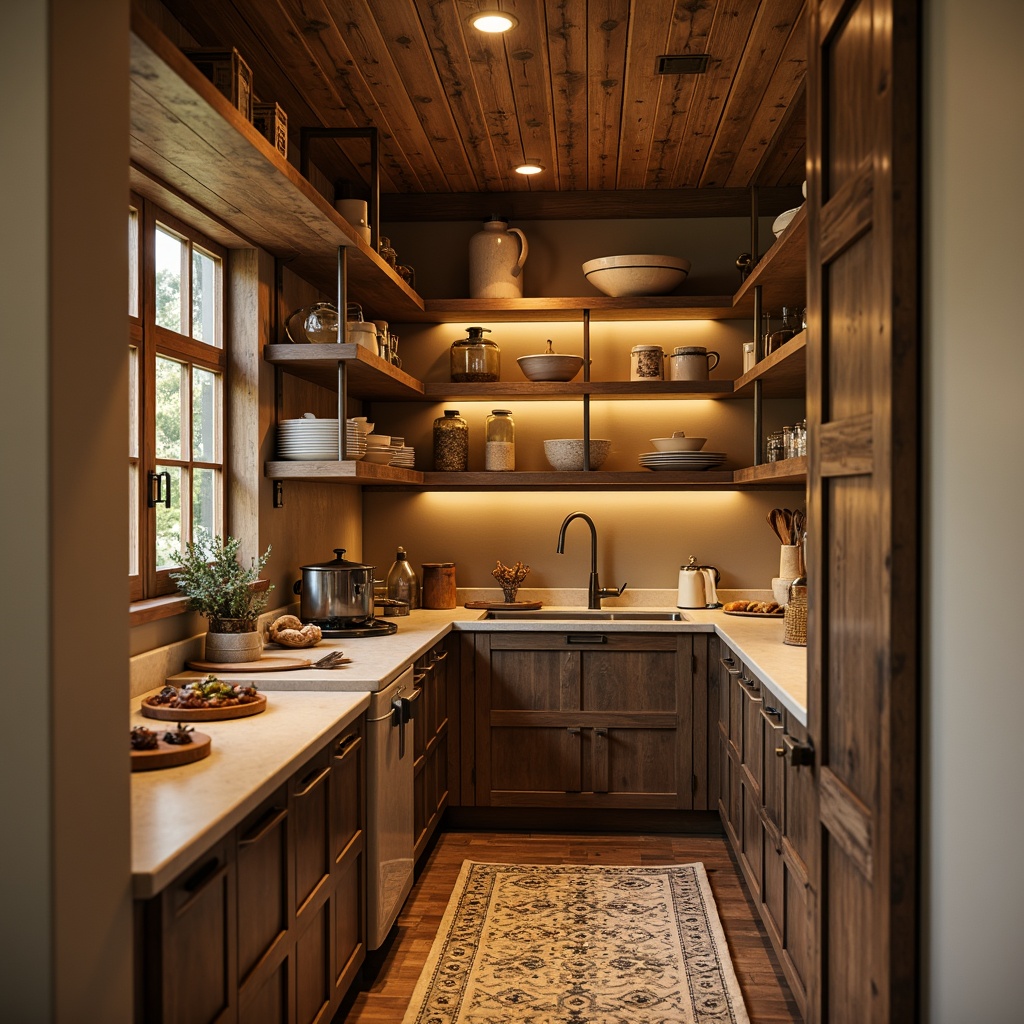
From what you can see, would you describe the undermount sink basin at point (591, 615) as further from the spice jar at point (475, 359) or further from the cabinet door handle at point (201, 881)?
the cabinet door handle at point (201, 881)

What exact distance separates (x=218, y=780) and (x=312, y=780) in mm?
411

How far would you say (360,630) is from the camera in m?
3.78

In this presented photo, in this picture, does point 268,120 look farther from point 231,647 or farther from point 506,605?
point 506,605

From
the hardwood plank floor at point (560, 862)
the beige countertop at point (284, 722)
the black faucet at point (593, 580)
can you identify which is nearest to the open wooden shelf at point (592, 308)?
the black faucet at point (593, 580)

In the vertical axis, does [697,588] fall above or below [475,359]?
below

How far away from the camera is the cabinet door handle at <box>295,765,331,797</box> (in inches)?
87.7

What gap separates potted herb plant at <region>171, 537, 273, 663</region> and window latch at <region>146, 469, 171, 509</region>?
16 centimetres

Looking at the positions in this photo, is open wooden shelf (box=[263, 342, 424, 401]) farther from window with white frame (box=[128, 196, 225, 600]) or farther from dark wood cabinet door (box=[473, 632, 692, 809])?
dark wood cabinet door (box=[473, 632, 692, 809])

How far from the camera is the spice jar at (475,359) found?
4773 millimetres

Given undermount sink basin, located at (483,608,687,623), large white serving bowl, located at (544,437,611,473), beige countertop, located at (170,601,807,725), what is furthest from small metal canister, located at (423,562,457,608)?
large white serving bowl, located at (544,437,611,473)

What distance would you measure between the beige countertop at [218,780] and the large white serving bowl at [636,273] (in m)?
2.64

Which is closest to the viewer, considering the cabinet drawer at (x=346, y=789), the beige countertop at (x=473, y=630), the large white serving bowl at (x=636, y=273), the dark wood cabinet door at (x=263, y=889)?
the dark wood cabinet door at (x=263, y=889)
